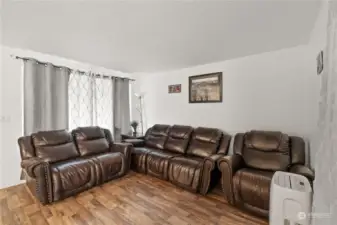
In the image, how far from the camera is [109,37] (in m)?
2.15

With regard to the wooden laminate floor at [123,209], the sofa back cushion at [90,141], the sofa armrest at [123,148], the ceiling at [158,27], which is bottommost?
the wooden laminate floor at [123,209]

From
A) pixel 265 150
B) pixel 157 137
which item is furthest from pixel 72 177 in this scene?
pixel 265 150

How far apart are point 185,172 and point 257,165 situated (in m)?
0.99

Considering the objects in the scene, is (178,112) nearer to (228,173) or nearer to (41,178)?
(228,173)

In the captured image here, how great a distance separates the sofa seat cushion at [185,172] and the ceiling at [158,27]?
5.66 feet

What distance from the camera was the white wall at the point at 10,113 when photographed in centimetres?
253

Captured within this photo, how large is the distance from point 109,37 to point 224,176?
2298 mm

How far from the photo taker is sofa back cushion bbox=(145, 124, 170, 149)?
11.2 feet

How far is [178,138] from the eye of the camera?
10.7 feet

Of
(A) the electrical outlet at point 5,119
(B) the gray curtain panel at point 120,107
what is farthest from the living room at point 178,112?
(B) the gray curtain panel at point 120,107

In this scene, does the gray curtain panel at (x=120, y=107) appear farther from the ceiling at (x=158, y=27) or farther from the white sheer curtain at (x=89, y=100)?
the ceiling at (x=158, y=27)

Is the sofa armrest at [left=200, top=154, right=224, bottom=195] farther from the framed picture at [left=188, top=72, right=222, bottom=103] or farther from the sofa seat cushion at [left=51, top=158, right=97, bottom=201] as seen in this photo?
the sofa seat cushion at [left=51, top=158, right=97, bottom=201]

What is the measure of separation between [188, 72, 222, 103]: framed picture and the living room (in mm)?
22

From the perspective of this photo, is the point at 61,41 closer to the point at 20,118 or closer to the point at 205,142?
the point at 20,118
